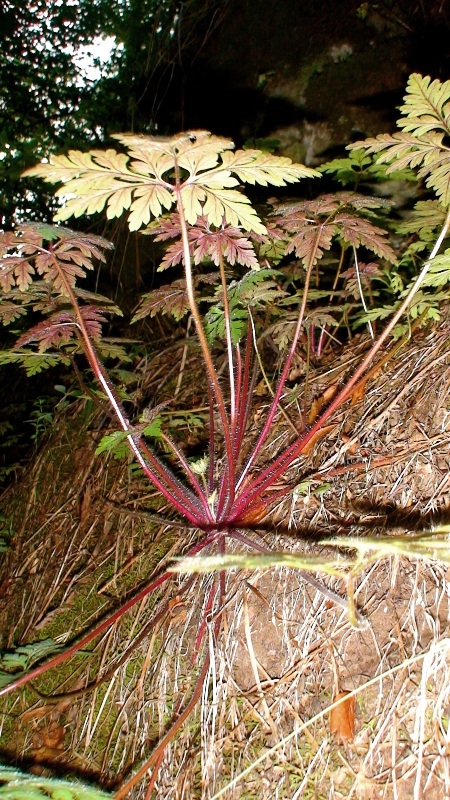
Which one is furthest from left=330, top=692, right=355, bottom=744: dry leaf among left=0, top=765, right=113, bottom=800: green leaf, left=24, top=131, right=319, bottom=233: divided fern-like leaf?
left=24, top=131, right=319, bottom=233: divided fern-like leaf

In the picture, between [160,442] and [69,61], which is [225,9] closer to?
[69,61]

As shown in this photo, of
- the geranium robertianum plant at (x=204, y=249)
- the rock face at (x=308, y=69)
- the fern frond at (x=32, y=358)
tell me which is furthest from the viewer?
the rock face at (x=308, y=69)

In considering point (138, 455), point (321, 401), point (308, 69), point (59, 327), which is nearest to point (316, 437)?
point (321, 401)

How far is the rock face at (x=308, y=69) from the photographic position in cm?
362

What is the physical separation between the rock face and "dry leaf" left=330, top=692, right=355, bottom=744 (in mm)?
3536

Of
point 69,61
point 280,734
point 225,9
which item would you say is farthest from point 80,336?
point 69,61

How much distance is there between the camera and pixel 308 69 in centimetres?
399

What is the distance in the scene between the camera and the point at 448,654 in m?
1.16

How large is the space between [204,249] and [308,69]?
10.2ft

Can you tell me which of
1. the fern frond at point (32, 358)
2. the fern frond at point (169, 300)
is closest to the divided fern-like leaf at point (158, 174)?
the fern frond at point (169, 300)

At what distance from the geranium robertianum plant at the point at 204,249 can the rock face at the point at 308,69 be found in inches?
84.5

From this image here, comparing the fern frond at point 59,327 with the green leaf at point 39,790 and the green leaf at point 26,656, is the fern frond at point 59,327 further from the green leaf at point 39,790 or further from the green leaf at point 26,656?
the green leaf at point 39,790

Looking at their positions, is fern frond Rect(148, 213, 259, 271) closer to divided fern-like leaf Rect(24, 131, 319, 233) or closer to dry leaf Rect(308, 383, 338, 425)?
divided fern-like leaf Rect(24, 131, 319, 233)

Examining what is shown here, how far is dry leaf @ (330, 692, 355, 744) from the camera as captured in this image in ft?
4.05
